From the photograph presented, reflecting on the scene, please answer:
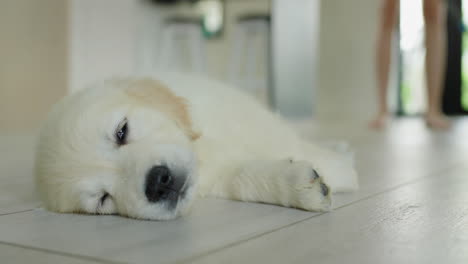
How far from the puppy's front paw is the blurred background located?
845mm

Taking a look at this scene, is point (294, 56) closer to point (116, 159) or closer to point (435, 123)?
point (435, 123)

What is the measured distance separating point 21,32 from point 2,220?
141 inches

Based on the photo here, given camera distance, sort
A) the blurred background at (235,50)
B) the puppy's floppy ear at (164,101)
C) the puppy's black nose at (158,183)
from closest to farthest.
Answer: the puppy's black nose at (158,183), the puppy's floppy ear at (164,101), the blurred background at (235,50)

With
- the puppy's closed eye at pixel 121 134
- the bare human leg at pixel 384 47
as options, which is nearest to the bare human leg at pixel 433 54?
the bare human leg at pixel 384 47

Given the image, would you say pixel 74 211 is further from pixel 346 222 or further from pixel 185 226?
pixel 346 222

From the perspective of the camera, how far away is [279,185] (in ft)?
4.84

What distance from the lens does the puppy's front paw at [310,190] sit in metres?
1.38

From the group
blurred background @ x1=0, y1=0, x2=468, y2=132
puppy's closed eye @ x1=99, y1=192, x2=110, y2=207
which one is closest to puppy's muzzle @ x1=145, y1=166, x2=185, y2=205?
puppy's closed eye @ x1=99, y1=192, x2=110, y2=207

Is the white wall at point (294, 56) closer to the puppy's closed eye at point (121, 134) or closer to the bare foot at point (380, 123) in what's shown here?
the bare foot at point (380, 123)

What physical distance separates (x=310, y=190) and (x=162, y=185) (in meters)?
0.36

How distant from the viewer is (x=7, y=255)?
1039 millimetres

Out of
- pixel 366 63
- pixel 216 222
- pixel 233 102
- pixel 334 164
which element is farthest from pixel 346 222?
pixel 366 63

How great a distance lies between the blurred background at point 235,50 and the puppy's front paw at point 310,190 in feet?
2.77

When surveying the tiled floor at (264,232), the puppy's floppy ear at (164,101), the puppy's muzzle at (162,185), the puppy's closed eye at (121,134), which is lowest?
the tiled floor at (264,232)
